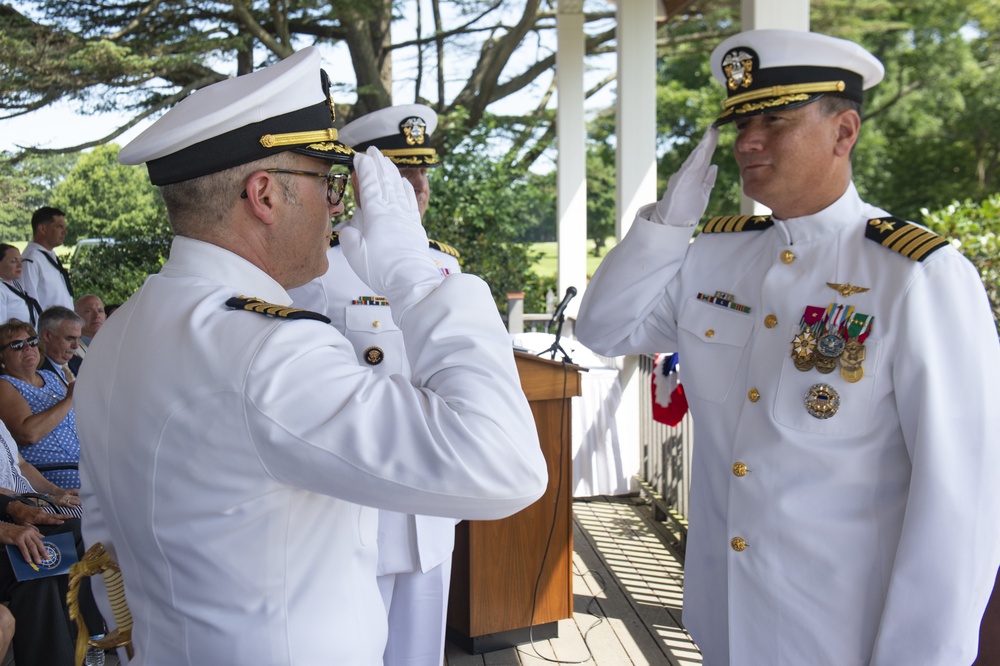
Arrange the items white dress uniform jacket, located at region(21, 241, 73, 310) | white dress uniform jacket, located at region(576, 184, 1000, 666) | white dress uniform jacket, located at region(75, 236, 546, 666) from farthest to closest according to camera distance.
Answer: white dress uniform jacket, located at region(21, 241, 73, 310)
white dress uniform jacket, located at region(576, 184, 1000, 666)
white dress uniform jacket, located at region(75, 236, 546, 666)

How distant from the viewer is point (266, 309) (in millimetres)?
1075

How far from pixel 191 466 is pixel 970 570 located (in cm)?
123

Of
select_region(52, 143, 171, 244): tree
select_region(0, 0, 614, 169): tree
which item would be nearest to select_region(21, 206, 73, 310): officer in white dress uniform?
select_region(52, 143, 171, 244): tree

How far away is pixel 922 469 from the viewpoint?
1.46 meters

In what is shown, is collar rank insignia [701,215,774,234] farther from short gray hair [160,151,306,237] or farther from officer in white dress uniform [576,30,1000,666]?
short gray hair [160,151,306,237]

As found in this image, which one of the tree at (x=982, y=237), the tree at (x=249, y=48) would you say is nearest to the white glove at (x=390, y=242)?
the tree at (x=982, y=237)

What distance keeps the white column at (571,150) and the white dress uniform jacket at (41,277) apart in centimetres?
410

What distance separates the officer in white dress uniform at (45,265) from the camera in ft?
23.4

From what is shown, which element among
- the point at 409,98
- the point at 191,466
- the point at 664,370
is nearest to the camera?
the point at 191,466

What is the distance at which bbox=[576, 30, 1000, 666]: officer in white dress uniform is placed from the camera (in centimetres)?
147

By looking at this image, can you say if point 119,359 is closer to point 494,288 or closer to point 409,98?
point 494,288

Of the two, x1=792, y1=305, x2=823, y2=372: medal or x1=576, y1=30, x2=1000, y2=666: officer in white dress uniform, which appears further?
x1=792, y1=305, x2=823, y2=372: medal

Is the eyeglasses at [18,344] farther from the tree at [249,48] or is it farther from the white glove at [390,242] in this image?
the tree at [249,48]

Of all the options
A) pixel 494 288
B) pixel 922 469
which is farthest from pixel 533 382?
pixel 494 288
